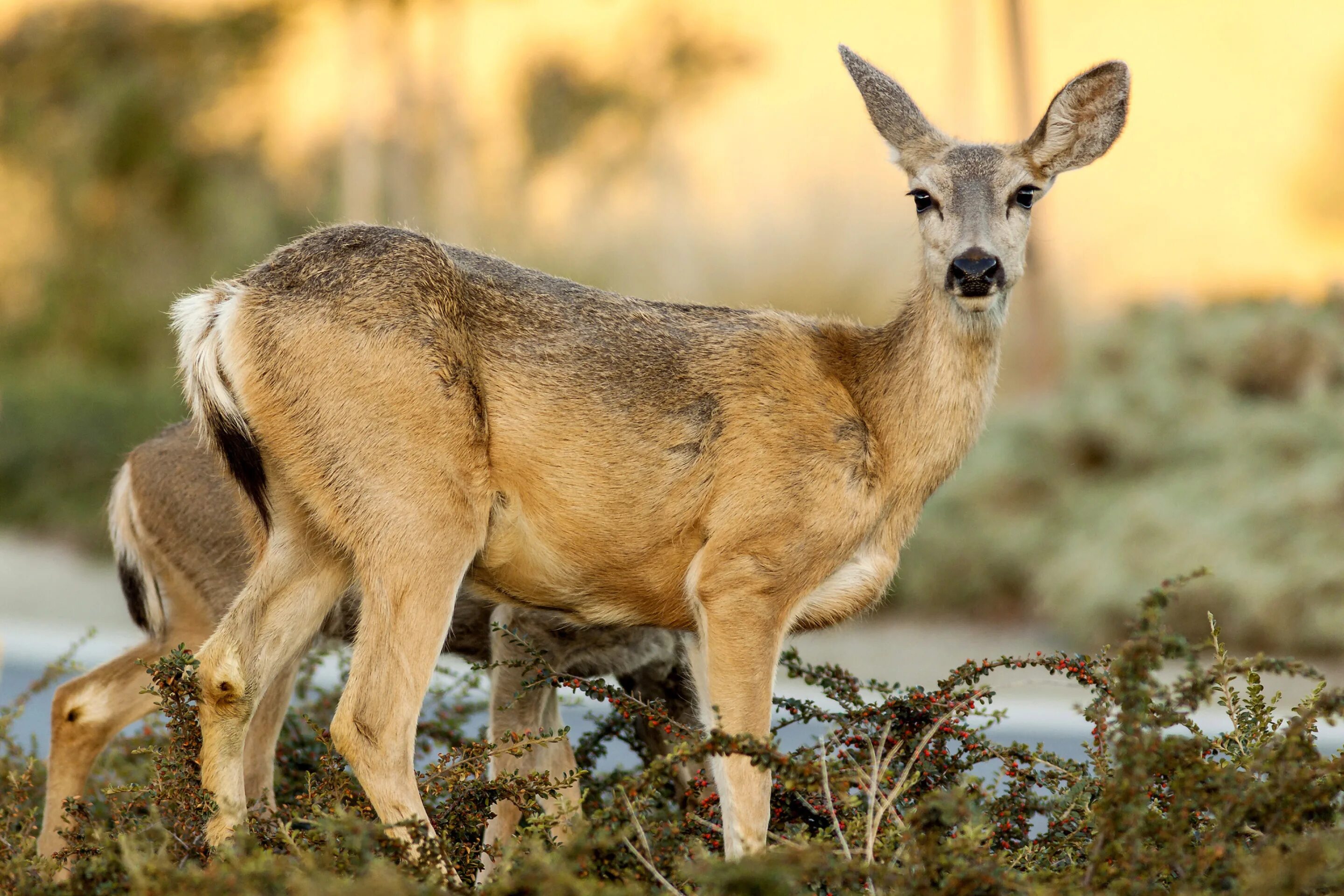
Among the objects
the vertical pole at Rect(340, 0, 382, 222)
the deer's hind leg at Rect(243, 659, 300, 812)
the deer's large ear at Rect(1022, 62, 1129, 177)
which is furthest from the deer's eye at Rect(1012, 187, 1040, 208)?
the vertical pole at Rect(340, 0, 382, 222)

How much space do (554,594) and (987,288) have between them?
1849mm

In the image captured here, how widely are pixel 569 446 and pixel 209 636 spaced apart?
2.00 meters

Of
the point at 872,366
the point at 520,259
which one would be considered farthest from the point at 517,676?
the point at 520,259

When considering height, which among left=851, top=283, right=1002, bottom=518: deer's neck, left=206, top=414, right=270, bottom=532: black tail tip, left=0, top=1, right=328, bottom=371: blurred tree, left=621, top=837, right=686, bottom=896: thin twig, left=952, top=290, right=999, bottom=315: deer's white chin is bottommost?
left=621, top=837, right=686, bottom=896: thin twig

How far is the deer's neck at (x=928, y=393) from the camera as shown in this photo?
5625 mm

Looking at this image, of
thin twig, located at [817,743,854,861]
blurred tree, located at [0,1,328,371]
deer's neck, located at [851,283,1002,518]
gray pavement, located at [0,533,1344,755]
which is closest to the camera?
thin twig, located at [817,743,854,861]

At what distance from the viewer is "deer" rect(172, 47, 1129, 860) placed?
5035 mm

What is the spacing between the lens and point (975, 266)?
5.29 m

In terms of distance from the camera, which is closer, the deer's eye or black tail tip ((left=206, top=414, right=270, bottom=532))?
black tail tip ((left=206, top=414, right=270, bottom=532))

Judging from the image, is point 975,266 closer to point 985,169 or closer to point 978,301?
point 978,301

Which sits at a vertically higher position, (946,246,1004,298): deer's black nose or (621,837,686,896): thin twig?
(946,246,1004,298): deer's black nose

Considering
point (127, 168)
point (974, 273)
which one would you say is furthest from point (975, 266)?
point (127, 168)

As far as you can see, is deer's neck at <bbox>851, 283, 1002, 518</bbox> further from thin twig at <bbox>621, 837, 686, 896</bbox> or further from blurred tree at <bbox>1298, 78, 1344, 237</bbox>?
blurred tree at <bbox>1298, 78, 1344, 237</bbox>

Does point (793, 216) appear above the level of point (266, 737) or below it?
above
